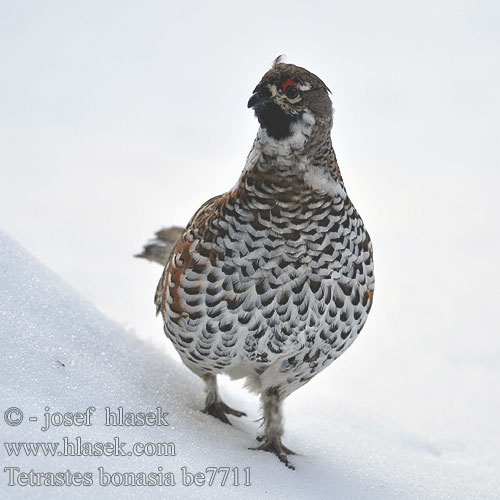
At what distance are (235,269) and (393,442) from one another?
2020 mm

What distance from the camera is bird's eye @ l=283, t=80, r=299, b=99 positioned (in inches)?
118

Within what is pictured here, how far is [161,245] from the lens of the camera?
182 inches

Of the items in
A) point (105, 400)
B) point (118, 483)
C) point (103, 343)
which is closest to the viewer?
point (118, 483)

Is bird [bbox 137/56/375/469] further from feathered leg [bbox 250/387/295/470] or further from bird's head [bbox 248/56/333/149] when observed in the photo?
feathered leg [bbox 250/387/295/470]

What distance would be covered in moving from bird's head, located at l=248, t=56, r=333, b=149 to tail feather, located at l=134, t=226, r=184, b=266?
1.69m

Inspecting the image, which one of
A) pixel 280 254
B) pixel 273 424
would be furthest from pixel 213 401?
pixel 280 254

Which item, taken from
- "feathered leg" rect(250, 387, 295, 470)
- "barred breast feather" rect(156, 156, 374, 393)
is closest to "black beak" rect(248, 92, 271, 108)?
"barred breast feather" rect(156, 156, 374, 393)

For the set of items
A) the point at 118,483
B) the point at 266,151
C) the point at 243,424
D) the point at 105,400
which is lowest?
the point at 118,483

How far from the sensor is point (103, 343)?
11.7 feet

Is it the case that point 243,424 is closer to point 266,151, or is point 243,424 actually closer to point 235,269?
point 235,269

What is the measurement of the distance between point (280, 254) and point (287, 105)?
65 centimetres

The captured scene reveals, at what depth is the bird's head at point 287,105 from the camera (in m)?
3.00

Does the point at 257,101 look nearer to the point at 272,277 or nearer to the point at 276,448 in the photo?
the point at 272,277

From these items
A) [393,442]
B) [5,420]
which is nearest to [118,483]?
[5,420]
